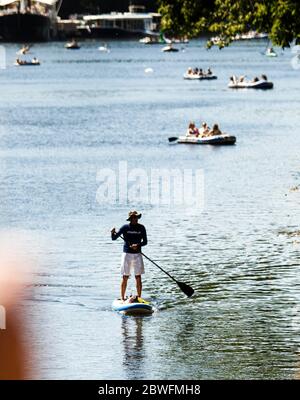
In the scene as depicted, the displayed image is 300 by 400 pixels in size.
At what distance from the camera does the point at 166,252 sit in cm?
4225

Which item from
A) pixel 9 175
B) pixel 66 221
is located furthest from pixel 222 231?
pixel 9 175

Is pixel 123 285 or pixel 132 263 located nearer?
pixel 132 263

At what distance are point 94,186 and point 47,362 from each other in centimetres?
3378

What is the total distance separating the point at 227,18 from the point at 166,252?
33.6 ft

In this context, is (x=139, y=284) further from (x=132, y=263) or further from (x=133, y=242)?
(x=133, y=242)

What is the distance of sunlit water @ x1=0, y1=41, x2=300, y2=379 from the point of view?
2933 cm

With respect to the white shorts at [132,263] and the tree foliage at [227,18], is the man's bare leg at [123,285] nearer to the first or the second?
the white shorts at [132,263]

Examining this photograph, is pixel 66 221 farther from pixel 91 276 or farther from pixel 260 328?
pixel 260 328

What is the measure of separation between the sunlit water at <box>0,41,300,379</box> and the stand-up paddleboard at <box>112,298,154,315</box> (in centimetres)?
36

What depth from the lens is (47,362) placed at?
94.2 feet

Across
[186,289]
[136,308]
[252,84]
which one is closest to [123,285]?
[136,308]

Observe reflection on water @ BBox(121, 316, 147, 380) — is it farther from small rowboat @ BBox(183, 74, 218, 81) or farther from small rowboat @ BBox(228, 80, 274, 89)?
small rowboat @ BBox(183, 74, 218, 81)
